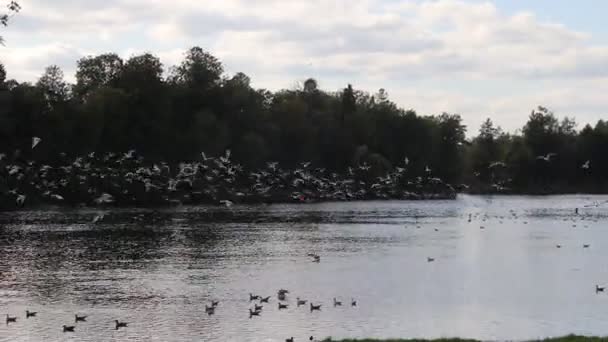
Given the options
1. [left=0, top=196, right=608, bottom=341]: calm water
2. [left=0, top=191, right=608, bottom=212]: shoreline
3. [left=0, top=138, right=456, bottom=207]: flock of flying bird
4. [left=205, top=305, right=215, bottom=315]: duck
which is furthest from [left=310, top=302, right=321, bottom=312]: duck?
[left=0, top=191, right=608, bottom=212]: shoreline

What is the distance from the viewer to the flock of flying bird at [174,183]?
328 ft

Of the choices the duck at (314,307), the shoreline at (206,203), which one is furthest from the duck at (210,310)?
the shoreline at (206,203)

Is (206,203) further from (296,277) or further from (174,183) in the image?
(296,277)

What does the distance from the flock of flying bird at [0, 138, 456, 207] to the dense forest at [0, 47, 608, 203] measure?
2644mm

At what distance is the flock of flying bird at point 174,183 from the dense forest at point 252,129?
8.68 feet

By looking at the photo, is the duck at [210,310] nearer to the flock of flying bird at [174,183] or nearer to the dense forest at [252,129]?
the flock of flying bird at [174,183]

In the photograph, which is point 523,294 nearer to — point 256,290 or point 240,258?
point 256,290

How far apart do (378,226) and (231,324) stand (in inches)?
2010

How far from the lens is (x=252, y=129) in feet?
441

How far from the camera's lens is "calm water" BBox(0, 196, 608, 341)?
108 ft

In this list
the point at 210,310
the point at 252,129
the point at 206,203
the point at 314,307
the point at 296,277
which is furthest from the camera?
the point at 252,129

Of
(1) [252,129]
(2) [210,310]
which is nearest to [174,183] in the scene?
(1) [252,129]

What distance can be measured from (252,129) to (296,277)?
88623 mm

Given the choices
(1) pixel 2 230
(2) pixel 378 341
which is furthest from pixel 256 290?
(1) pixel 2 230
